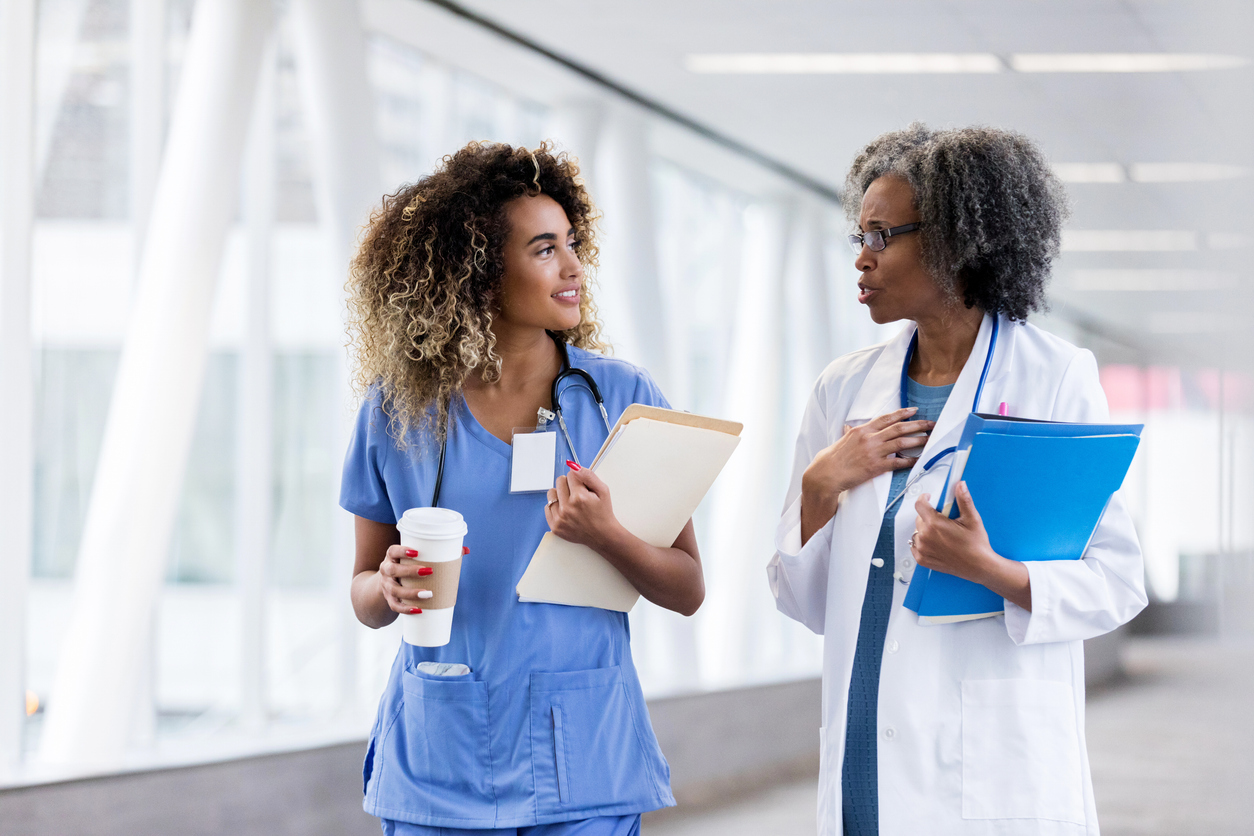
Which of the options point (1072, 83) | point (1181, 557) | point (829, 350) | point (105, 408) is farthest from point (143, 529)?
point (829, 350)

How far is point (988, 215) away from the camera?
1659 mm

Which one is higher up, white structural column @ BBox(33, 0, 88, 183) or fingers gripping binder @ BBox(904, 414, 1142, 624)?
white structural column @ BBox(33, 0, 88, 183)

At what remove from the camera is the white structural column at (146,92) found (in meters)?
4.11

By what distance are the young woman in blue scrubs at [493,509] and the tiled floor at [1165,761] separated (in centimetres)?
314

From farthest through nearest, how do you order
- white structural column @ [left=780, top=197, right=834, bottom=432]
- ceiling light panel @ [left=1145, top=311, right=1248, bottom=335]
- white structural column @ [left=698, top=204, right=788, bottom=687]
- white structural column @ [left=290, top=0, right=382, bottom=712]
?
white structural column @ [left=780, top=197, right=834, bottom=432], white structural column @ [left=698, top=204, right=788, bottom=687], ceiling light panel @ [left=1145, top=311, right=1248, bottom=335], white structural column @ [left=290, top=0, right=382, bottom=712]

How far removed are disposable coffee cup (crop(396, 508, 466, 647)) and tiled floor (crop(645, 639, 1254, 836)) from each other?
3314mm

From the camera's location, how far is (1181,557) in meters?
5.00

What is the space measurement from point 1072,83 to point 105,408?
4699mm

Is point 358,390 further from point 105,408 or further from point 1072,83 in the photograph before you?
point 1072,83

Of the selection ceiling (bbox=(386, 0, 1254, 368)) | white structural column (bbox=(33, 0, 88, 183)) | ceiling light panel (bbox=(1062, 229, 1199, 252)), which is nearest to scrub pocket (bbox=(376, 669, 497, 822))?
white structural column (bbox=(33, 0, 88, 183))

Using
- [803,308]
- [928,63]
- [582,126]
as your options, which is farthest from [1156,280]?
[803,308]

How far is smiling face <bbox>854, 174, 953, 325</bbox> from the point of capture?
1.72 m

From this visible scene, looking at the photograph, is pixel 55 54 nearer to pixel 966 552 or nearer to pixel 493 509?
pixel 493 509

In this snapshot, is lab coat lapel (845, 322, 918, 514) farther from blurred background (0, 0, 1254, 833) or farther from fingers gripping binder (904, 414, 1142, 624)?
blurred background (0, 0, 1254, 833)
